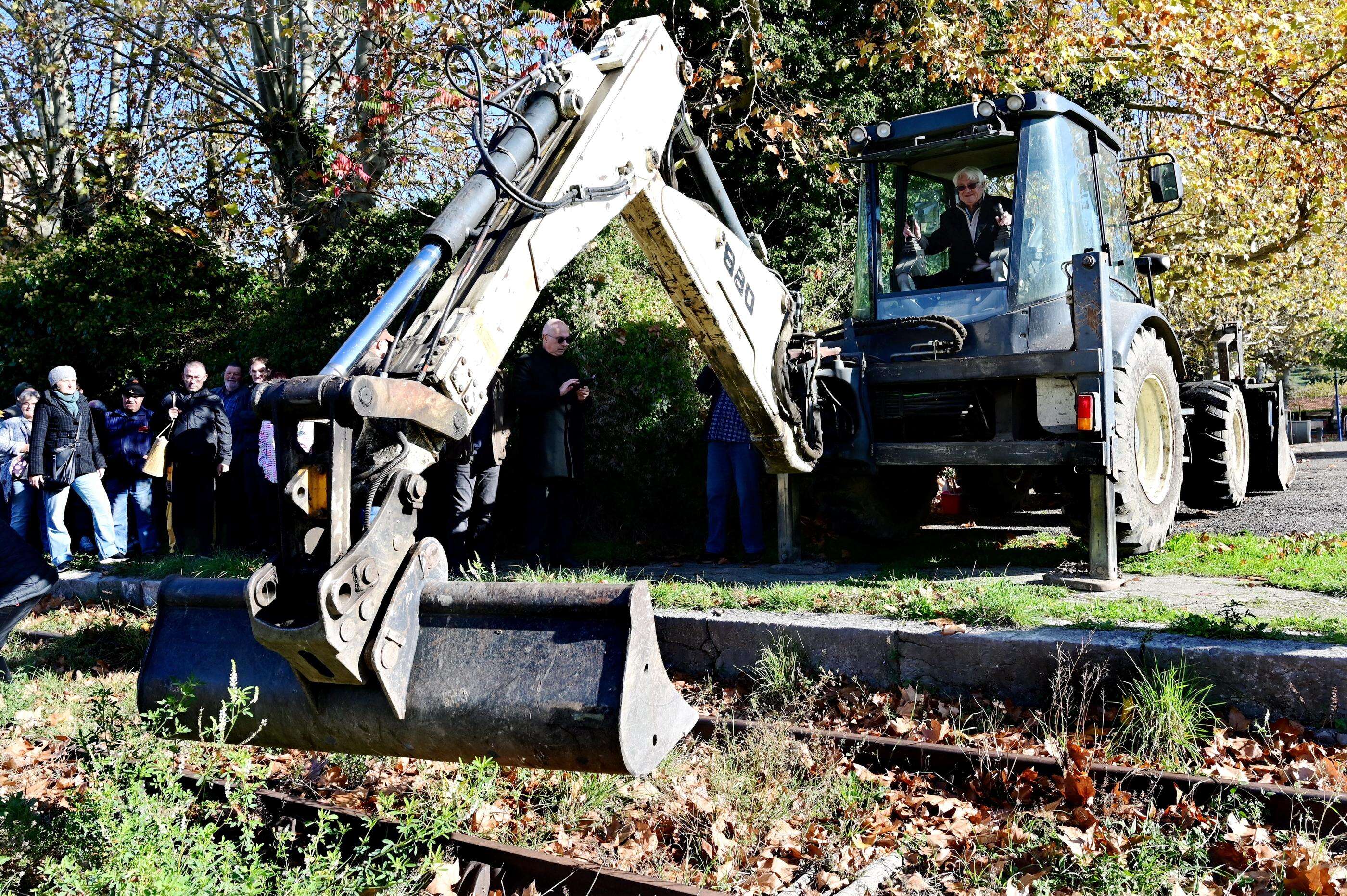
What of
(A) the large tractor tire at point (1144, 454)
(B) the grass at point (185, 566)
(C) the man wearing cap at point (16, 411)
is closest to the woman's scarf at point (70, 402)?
(C) the man wearing cap at point (16, 411)

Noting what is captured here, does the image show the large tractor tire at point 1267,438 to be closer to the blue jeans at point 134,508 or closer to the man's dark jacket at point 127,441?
the man's dark jacket at point 127,441

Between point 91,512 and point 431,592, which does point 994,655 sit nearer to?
point 431,592

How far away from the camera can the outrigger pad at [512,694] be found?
3.13 metres

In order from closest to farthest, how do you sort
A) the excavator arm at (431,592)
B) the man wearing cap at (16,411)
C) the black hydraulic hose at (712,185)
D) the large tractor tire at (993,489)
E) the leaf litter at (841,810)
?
the excavator arm at (431,592) → the leaf litter at (841,810) → the black hydraulic hose at (712,185) → the large tractor tire at (993,489) → the man wearing cap at (16,411)

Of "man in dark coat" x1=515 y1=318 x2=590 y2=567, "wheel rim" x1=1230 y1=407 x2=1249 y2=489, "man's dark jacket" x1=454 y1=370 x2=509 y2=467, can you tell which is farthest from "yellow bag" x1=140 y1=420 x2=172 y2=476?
"wheel rim" x1=1230 y1=407 x2=1249 y2=489

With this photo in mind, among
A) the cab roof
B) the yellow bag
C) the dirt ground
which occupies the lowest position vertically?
the dirt ground

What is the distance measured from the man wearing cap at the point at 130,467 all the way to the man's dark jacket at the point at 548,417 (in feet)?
15.8

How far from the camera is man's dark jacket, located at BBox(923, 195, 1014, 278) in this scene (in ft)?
22.0

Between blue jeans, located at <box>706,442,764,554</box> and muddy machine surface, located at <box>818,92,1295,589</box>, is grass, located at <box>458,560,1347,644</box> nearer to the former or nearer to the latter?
muddy machine surface, located at <box>818,92,1295,589</box>

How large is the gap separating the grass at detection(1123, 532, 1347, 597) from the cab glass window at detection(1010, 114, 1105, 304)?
209 centimetres

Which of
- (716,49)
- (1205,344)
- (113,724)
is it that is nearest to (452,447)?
(113,724)

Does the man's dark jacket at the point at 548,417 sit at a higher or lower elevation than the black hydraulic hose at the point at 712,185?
lower

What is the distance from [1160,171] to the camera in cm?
714

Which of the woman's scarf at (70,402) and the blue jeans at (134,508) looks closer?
the woman's scarf at (70,402)
